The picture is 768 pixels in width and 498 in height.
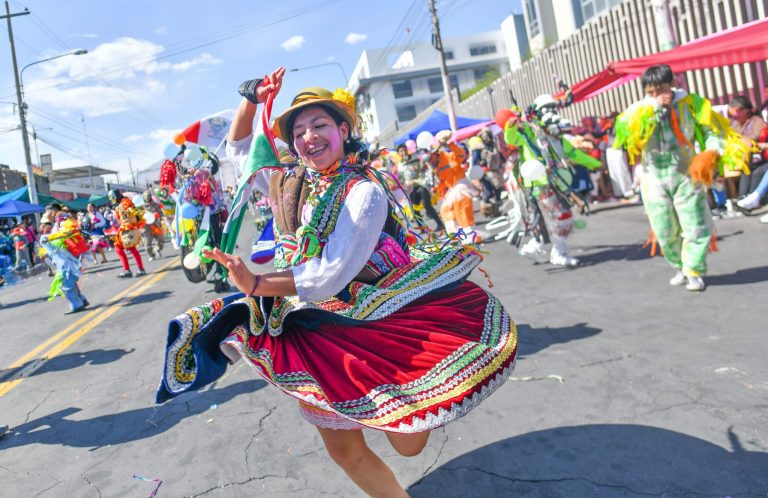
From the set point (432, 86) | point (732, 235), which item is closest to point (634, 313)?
point (732, 235)

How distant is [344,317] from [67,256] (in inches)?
361

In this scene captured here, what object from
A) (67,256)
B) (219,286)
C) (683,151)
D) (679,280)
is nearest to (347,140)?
(683,151)

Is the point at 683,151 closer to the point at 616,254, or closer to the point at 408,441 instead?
the point at 616,254

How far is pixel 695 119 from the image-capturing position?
570 cm

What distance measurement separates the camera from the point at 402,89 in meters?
74.6

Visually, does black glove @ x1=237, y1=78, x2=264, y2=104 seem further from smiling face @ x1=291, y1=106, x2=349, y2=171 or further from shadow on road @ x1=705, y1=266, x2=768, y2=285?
shadow on road @ x1=705, y1=266, x2=768, y2=285

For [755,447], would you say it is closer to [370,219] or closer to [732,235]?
[370,219]

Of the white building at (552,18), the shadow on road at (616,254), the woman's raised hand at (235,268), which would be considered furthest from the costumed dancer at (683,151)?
the white building at (552,18)

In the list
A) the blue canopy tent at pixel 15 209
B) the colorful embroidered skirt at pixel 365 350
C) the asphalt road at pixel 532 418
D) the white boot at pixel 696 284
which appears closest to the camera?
the colorful embroidered skirt at pixel 365 350

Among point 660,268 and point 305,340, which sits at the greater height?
point 305,340

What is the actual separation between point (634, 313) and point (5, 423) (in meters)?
5.42

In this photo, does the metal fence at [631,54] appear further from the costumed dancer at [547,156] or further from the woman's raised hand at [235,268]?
the woman's raised hand at [235,268]

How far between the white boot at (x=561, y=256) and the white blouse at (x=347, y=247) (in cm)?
626

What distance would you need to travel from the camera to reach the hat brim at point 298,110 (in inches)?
92.6
